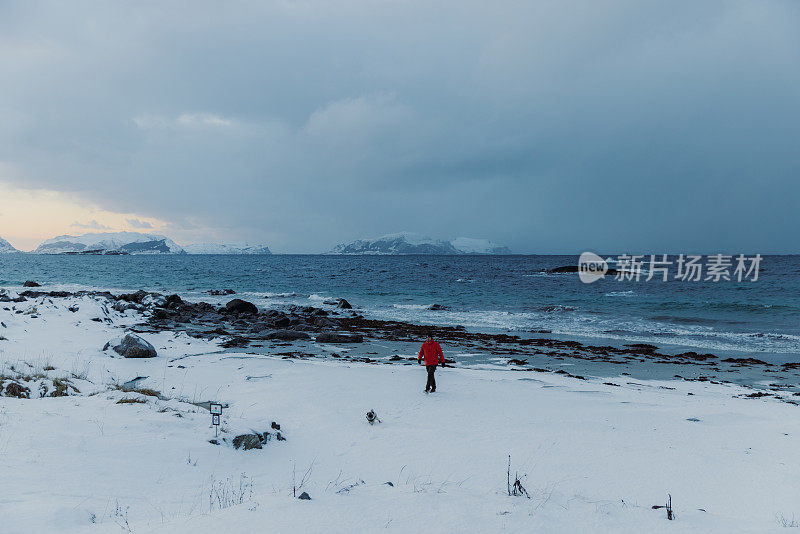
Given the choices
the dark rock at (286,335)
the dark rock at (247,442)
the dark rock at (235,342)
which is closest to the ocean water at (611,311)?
the dark rock at (286,335)

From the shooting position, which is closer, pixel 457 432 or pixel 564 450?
pixel 564 450

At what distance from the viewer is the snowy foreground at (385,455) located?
4.77 meters

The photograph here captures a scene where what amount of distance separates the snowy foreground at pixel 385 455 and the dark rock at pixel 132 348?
48.7 inches

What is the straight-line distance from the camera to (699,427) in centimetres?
953

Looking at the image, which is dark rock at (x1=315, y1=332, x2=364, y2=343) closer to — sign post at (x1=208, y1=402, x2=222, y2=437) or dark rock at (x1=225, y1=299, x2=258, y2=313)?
dark rock at (x1=225, y1=299, x2=258, y2=313)

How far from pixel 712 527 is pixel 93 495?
7.39 metres

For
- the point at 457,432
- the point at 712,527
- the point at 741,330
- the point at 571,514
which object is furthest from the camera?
the point at 741,330

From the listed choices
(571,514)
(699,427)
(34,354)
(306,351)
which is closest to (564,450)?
(571,514)

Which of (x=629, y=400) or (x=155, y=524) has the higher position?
(x=155, y=524)

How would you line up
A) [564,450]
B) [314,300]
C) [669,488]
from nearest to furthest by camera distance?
1. [669,488]
2. [564,450]
3. [314,300]

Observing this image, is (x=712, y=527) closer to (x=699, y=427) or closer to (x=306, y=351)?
(x=699, y=427)

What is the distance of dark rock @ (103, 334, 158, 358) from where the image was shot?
50.0 feet

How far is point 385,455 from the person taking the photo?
7.86m

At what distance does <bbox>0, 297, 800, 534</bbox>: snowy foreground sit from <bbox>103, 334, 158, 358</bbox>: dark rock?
124cm
